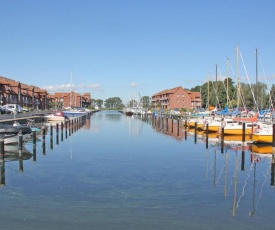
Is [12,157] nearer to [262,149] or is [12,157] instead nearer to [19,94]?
[262,149]

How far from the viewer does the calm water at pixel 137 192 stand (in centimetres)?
1284

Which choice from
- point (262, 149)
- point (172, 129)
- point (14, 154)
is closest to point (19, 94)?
point (172, 129)

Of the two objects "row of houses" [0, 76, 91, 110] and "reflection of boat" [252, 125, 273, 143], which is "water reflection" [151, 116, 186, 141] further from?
"row of houses" [0, 76, 91, 110]

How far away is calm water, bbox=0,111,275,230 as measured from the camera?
12.8 m

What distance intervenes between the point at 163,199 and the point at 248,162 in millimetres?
11807

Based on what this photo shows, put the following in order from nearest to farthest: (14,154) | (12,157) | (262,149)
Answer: (12,157)
(14,154)
(262,149)

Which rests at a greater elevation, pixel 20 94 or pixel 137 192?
pixel 20 94

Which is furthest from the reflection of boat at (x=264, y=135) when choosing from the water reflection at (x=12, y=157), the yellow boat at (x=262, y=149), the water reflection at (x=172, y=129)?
the water reflection at (x=12, y=157)

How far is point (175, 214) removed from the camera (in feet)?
44.3

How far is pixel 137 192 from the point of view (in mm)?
16750

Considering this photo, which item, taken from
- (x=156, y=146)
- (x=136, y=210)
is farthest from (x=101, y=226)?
(x=156, y=146)

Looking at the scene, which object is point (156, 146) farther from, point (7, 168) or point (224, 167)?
point (7, 168)

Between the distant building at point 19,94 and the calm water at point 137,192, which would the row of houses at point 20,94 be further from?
the calm water at point 137,192

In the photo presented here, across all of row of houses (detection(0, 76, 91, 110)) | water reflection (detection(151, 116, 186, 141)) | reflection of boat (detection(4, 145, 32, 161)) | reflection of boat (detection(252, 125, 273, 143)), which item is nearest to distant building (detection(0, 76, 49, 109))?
row of houses (detection(0, 76, 91, 110))
